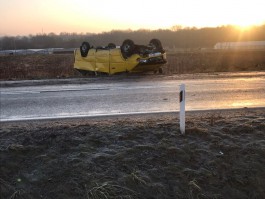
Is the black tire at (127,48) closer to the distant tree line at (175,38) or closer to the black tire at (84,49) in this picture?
the black tire at (84,49)

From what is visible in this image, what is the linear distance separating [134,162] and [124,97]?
537 cm

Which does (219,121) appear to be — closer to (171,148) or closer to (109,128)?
(171,148)

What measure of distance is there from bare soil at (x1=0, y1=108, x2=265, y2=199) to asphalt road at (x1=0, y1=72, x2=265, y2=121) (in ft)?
8.17

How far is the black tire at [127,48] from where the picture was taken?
14.3 metres

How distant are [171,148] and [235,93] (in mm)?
5770

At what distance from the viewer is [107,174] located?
4098mm

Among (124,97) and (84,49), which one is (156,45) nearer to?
(84,49)

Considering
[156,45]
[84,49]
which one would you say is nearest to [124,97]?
[156,45]

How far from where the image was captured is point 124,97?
379 inches

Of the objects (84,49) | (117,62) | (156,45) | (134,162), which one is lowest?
(134,162)

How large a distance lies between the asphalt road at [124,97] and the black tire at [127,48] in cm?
199

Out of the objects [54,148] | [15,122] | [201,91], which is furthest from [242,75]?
[54,148]

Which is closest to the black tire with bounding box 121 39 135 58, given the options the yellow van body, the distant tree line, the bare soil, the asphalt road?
the yellow van body

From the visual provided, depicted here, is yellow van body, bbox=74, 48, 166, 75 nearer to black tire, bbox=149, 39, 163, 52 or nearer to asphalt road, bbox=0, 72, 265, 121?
black tire, bbox=149, 39, 163, 52
